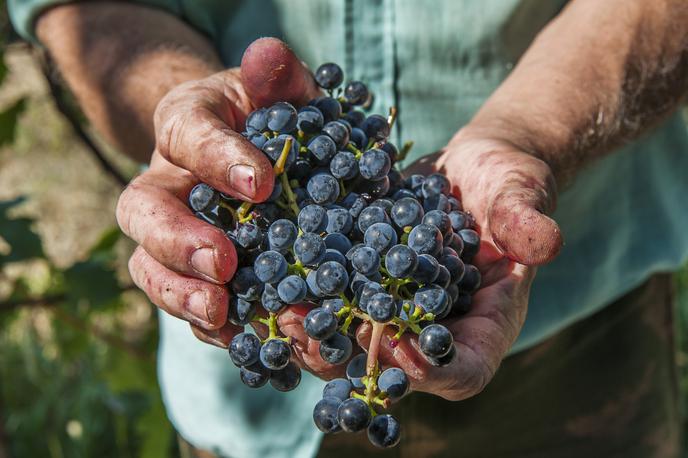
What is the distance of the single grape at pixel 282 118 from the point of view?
1105 mm

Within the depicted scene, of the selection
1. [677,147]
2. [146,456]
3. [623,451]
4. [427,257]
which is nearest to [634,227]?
[677,147]

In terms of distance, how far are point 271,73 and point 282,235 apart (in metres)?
0.25

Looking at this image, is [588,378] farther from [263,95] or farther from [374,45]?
[263,95]

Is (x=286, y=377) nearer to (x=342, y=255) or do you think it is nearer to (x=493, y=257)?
(x=342, y=255)

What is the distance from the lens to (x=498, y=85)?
A: 5.13 ft

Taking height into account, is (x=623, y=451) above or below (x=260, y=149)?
below

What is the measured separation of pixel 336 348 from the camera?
40.2 inches

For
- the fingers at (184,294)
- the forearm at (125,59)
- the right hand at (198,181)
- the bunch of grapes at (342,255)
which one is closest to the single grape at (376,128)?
the bunch of grapes at (342,255)

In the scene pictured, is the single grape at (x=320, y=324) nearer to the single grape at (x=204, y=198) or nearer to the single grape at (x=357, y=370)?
the single grape at (x=357, y=370)

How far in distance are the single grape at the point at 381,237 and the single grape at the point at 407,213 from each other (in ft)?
0.13

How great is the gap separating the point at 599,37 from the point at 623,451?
0.89 meters

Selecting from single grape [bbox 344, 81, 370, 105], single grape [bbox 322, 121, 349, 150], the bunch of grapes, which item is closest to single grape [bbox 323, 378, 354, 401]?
the bunch of grapes

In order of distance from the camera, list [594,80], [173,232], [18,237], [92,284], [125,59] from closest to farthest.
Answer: [173,232] → [594,80] → [125,59] → [18,237] → [92,284]

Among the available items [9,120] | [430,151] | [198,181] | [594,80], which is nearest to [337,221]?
[198,181]
